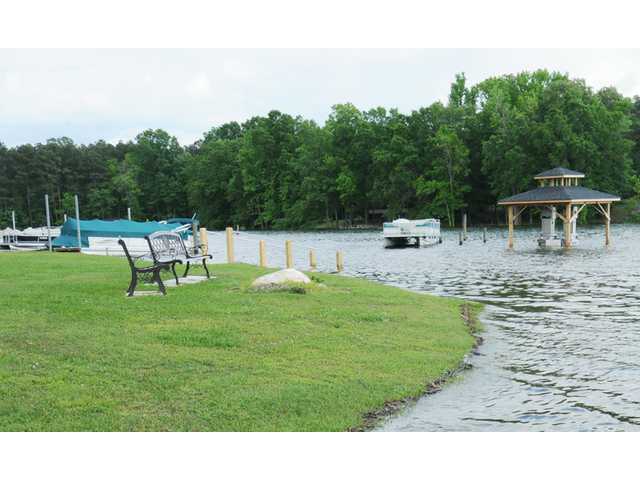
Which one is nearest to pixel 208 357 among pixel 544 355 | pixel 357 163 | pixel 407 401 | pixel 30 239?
pixel 407 401

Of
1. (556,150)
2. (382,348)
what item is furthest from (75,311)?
(556,150)

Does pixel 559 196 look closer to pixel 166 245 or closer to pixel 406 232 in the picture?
pixel 406 232

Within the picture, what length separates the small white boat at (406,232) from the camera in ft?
156

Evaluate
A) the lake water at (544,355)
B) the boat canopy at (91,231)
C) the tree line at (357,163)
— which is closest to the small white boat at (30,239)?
the boat canopy at (91,231)

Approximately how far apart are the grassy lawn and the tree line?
67.2 m

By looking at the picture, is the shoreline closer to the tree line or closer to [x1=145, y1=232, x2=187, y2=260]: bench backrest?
[x1=145, y1=232, x2=187, y2=260]: bench backrest

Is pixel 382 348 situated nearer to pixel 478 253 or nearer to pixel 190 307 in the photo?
pixel 190 307

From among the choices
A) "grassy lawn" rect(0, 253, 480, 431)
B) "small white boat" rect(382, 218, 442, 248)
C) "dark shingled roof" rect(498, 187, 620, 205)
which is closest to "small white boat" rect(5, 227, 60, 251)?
"small white boat" rect(382, 218, 442, 248)

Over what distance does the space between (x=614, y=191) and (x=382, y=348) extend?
237 ft

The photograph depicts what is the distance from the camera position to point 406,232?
47.6 m

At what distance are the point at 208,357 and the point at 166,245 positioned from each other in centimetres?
630

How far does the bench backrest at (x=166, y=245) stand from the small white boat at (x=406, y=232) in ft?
114

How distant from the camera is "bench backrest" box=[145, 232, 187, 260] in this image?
12875 millimetres

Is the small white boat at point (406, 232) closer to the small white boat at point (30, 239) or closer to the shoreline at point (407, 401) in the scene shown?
the small white boat at point (30, 239)
